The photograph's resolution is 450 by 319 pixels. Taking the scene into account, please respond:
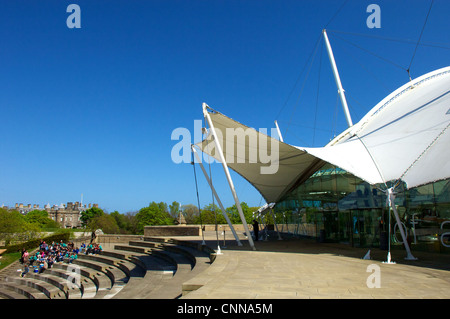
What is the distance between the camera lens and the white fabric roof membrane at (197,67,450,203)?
1080 centimetres

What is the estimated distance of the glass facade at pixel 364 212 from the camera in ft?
36.9

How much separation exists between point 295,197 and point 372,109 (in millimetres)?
7721

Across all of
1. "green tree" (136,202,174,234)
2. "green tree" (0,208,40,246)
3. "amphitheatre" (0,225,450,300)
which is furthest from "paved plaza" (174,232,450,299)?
"green tree" (136,202,174,234)

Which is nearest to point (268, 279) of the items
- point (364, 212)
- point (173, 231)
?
point (364, 212)

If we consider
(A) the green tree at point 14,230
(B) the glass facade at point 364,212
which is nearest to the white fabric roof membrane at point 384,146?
(B) the glass facade at point 364,212

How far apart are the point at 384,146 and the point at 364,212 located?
3236mm

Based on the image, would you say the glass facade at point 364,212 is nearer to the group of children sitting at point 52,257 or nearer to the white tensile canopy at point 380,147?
the white tensile canopy at point 380,147

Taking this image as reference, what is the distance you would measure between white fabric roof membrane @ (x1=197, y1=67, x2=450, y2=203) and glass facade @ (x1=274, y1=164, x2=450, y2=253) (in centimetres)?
97

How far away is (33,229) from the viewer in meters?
43.6

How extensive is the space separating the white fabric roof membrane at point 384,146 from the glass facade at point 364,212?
97cm

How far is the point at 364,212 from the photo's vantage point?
562 inches
